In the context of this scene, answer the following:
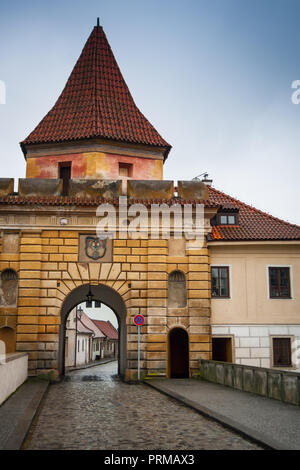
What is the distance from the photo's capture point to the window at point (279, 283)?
2258 centimetres

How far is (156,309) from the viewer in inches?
823

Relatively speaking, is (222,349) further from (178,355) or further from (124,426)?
(124,426)

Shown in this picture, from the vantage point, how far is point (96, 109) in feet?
81.7

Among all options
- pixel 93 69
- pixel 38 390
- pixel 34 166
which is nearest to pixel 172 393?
Result: pixel 38 390

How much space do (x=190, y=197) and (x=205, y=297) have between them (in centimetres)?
413

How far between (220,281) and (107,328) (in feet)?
152

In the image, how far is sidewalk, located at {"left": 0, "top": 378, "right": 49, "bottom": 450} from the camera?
8.61 m

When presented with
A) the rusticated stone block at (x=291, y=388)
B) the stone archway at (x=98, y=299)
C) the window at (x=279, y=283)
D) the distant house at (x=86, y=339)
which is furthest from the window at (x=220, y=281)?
the distant house at (x=86, y=339)

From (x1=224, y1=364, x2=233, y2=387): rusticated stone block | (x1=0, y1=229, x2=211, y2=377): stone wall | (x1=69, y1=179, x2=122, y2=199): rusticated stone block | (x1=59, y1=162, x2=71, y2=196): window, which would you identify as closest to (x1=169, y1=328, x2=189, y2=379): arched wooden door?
(x1=0, y1=229, x2=211, y2=377): stone wall

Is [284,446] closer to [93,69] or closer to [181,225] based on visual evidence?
[181,225]

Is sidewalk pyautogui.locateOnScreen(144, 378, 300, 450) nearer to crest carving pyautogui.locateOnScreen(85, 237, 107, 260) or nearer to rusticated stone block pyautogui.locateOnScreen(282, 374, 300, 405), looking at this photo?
rusticated stone block pyautogui.locateOnScreen(282, 374, 300, 405)

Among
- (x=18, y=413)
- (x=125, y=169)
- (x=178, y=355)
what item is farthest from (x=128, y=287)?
(x=18, y=413)

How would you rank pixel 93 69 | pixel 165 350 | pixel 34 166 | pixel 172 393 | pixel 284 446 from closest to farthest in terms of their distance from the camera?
pixel 284 446 → pixel 172 393 → pixel 165 350 → pixel 34 166 → pixel 93 69

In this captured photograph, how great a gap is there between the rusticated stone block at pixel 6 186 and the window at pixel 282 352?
12314 millimetres
